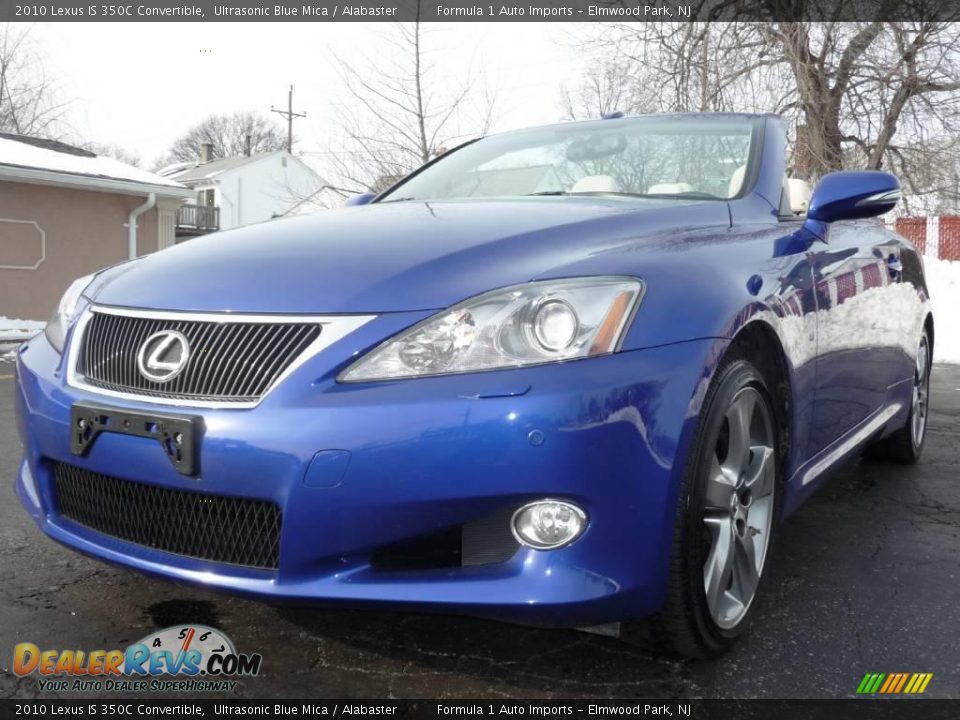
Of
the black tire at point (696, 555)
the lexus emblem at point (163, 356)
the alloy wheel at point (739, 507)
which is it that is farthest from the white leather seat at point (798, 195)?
the lexus emblem at point (163, 356)

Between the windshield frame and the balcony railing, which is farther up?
the windshield frame

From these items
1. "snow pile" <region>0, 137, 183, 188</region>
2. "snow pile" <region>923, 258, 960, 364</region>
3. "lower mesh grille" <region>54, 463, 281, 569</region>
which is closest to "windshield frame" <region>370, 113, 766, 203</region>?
"lower mesh grille" <region>54, 463, 281, 569</region>

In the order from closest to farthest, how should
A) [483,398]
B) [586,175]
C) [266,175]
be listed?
[483,398] → [586,175] → [266,175]

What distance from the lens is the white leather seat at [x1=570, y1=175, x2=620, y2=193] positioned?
314 centimetres

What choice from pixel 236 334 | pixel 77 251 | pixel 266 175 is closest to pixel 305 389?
pixel 236 334

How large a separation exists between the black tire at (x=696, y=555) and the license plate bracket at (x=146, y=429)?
3.42 feet

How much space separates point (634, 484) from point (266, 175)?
156 feet

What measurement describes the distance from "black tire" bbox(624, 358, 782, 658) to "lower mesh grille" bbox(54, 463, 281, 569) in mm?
853

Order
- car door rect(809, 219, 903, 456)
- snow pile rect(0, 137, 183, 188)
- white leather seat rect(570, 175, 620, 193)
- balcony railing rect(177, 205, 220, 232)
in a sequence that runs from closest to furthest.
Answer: car door rect(809, 219, 903, 456) → white leather seat rect(570, 175, 620, 193) → snow pile rect(0, 137, 183, 188) → balcony railing rect(177, 205, 220, 232)

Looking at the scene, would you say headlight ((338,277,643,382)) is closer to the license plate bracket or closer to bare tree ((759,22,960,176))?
the license plate bracket

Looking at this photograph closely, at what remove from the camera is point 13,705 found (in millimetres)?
1955

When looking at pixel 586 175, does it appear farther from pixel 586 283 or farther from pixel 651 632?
pixel 651 632

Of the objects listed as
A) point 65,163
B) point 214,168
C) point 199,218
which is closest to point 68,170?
point 65,163

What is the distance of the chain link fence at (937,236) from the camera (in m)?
24.2
